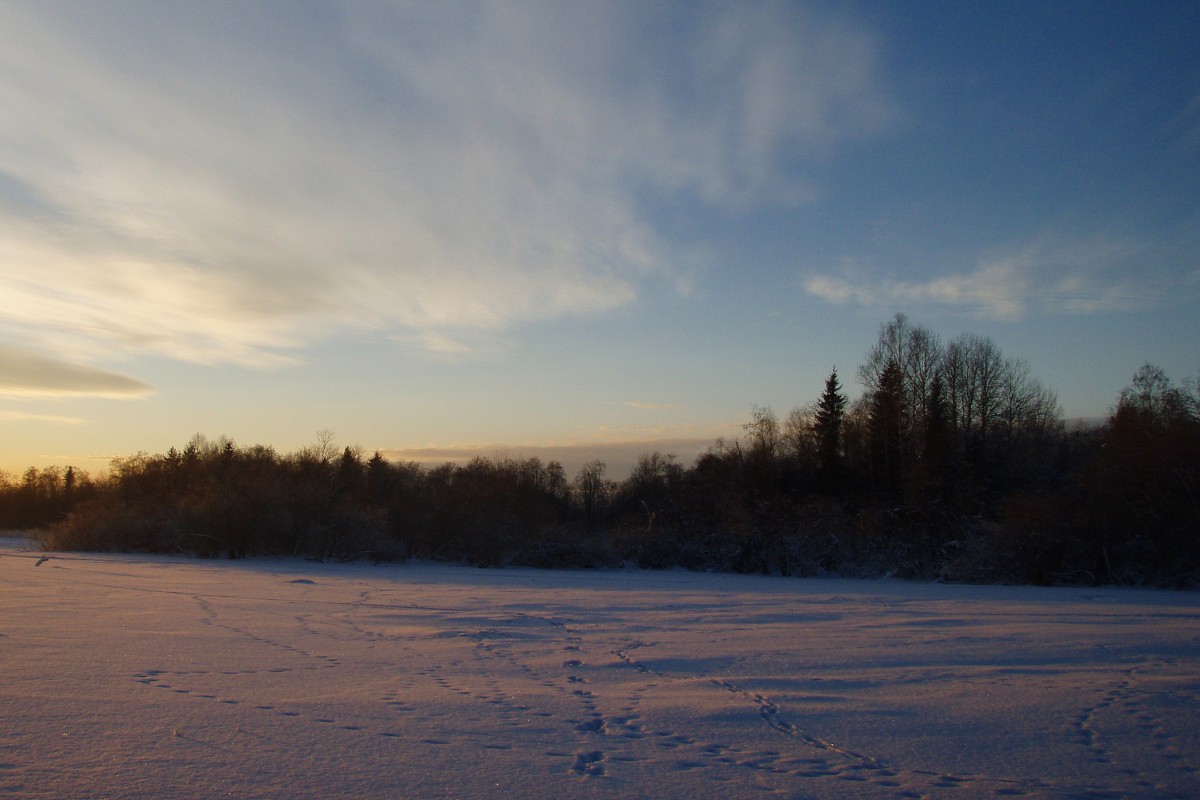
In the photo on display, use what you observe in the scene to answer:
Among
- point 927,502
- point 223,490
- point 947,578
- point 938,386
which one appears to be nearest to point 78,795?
point 947,578

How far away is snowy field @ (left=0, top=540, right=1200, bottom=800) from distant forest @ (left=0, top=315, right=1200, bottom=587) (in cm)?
1255

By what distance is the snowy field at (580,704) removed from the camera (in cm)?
450

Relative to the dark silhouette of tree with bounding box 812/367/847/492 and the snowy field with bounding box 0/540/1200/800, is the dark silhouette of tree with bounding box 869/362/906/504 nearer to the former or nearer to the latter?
the dark silhouette of tree with bounding box 812/367/847/492

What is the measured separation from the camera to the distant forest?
76.1ft

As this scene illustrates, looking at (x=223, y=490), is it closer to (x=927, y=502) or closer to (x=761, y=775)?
(x=927, y=502)

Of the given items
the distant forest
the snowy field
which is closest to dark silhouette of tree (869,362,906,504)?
the distant forest

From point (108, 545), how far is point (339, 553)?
9.25 metres

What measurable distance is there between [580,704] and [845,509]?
3011cm

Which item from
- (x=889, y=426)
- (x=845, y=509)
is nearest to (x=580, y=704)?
(x=845, y=509)

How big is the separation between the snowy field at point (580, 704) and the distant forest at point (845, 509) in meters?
12.6

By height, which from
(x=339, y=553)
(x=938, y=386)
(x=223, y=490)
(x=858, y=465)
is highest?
(x=938, y=386)

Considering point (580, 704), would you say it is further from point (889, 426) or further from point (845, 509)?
point (889, 426)

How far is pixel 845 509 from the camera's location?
113ft

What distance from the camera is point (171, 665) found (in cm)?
736
